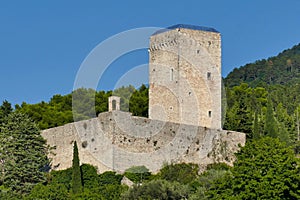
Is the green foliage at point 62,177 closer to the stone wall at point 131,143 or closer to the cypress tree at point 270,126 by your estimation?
the stone wall at point 131,143

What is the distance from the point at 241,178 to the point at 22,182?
37.0 feet

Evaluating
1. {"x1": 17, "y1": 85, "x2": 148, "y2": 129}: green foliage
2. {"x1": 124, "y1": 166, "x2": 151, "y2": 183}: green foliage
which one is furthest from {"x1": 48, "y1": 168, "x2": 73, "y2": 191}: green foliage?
{"x1": 17, "y1": 85, "x2": 148, "y2": 129}: green foliage

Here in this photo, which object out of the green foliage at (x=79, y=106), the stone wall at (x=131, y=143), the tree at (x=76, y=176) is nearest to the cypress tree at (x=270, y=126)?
the stone wall at (x=131, y=143)

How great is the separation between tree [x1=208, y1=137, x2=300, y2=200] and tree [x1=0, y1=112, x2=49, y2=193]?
9.55 metres

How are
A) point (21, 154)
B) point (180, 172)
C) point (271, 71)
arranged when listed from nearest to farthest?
point (21, 154) < point (180, 172) < point (271, 71)

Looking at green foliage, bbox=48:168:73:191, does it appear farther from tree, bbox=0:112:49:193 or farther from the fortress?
the fortress

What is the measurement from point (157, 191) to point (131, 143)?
17.8ft

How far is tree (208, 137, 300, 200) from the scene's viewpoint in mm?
23141

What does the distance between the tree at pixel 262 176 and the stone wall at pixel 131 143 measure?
26.2 ft

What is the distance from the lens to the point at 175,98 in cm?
3734

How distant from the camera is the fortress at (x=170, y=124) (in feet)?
107

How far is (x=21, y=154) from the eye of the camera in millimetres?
31656

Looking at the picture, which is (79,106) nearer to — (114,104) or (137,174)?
(114,104)

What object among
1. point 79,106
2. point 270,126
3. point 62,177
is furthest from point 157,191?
point 79,106
